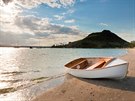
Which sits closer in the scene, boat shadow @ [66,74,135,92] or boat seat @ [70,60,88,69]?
boat shadow @ [66,74,135,92]

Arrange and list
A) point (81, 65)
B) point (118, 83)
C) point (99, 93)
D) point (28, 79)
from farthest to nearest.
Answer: point (28, 79)
point (81, 65)
point (118, 83)
point (99, 93)

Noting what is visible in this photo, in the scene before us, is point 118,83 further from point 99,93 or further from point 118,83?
point 99,93

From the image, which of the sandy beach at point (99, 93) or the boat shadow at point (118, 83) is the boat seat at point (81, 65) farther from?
the sandy beach at point (99, 93)

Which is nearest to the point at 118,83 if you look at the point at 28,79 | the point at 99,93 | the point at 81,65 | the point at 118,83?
the point at 118,83

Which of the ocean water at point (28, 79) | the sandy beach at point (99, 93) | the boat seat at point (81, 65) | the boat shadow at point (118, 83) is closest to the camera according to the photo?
the sandy beach at point (99, 93)

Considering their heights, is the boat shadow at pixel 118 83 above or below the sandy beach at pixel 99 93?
above

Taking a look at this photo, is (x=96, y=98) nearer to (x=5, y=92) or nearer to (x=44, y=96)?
(x=44, y=96)

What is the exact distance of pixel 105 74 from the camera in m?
16.8

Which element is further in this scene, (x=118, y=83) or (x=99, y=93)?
(x=118, y=83)

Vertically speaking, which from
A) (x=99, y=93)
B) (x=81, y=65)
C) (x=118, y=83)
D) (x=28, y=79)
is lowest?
(x=28, y=79)

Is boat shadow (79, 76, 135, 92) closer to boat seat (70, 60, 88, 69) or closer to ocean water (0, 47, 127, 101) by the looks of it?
ocean water (0, 47, 127, 101)

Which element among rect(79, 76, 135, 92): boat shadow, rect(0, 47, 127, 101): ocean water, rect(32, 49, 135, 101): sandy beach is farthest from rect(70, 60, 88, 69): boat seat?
rect(32, 49, 135, 101): sandy beach

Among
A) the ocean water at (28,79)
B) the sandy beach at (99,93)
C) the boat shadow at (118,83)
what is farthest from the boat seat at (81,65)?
the sandy beach at (99,93)

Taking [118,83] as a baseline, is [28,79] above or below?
below
